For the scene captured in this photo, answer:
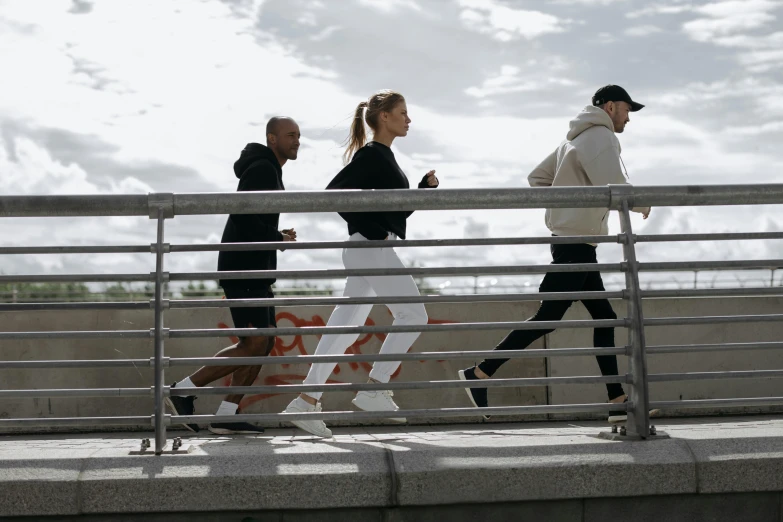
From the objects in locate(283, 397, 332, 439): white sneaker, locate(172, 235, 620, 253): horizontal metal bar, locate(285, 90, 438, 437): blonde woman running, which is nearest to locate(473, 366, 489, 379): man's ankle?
locate(285, 90, 438, 437): blonde woman running

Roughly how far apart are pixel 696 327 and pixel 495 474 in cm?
417

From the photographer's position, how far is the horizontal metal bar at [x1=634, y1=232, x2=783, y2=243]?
4852 millimetres

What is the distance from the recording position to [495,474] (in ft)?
13.9

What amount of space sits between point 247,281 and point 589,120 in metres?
2.46

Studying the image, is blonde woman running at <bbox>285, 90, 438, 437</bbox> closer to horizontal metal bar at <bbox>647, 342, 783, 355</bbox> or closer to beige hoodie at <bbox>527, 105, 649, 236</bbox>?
beige hoodie at <bbox>527, 105, 649, 236</bbox>

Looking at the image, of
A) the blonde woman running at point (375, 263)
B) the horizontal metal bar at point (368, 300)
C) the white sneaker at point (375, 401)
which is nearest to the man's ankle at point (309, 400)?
the blonde woman running at point (375, 263)

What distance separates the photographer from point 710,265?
16.3 feet

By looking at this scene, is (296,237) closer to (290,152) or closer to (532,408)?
(290,152)

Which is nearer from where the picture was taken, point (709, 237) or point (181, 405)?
point (709, 237)

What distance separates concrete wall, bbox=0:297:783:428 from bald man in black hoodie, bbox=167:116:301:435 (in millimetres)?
1248

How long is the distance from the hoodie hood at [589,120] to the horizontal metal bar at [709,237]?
1647mm

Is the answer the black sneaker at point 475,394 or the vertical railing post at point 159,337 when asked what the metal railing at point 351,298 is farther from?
the black sneaker at point 475,394

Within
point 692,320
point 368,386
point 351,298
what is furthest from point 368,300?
point 692,320

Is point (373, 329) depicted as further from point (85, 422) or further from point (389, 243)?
point (85, 422)
